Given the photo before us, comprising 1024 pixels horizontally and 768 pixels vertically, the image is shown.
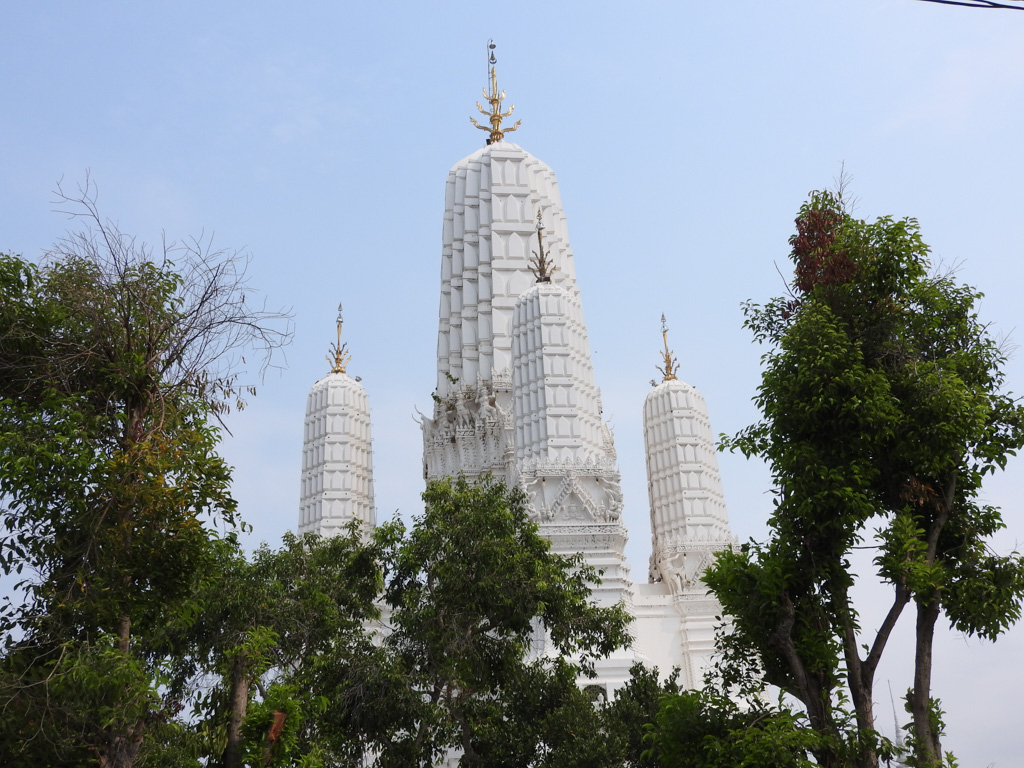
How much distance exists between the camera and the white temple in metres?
33.6

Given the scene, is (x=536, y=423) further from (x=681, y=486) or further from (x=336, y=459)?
(x=336, y=459)

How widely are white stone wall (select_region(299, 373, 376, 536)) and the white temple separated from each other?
5 cm

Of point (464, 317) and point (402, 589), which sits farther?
point (464, 317)

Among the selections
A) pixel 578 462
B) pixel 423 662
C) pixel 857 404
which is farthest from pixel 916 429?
pixel 578 462

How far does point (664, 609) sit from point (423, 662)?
65.5ft

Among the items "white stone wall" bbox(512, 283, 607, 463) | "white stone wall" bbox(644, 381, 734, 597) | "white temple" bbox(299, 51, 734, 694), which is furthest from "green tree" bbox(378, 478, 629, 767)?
"white stone wall" bbox(644, 381, 734, 597)

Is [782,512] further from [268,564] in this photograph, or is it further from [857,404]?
[268,564]

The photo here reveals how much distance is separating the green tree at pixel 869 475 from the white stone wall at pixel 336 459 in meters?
31.9

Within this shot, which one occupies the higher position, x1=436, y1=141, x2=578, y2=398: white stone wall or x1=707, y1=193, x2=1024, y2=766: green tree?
x1=436, y1=141, x2=578, y2=398: white stone wall

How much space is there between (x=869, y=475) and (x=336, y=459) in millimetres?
34491

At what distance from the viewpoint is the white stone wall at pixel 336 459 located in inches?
1810

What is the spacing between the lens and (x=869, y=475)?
14188mm

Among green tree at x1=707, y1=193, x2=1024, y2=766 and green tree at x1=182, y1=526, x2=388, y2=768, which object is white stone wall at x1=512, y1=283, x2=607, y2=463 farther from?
green tree at x1=707, y1=193, x2=1024, y2=766

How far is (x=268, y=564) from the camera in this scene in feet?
74.8
